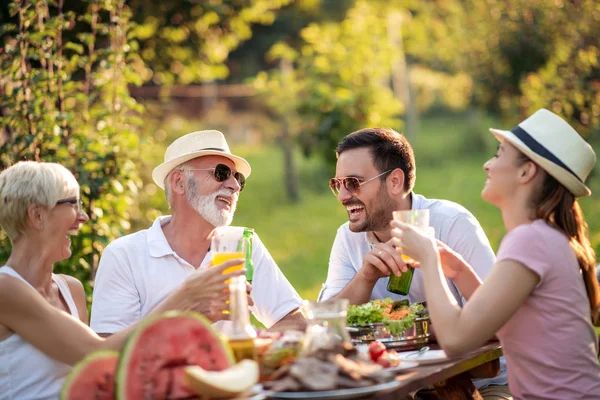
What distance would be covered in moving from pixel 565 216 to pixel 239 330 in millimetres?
1411

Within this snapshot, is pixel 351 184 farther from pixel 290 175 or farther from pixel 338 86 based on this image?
pixel 290 175

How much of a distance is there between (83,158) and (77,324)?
3278mm

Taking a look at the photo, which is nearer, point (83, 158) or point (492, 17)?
point (83, 158)

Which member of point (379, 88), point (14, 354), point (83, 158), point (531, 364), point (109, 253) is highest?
point (379, 88)

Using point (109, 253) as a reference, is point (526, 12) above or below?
above

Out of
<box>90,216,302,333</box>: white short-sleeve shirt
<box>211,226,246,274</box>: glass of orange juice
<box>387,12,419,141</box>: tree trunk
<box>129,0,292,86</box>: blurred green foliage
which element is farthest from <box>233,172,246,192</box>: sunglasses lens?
<box>387,12,419,141</box>: tree trunk

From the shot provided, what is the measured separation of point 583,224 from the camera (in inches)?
136

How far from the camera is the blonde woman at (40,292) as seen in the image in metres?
3.27

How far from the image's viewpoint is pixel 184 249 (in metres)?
4.58

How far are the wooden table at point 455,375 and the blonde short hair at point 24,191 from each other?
5.31ft

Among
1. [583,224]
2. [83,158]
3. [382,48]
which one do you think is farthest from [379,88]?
[583,224]

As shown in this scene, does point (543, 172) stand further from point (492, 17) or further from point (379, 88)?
point (492, 17)

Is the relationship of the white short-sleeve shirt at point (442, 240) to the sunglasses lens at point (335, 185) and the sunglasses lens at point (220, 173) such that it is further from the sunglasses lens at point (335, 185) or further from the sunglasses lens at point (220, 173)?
the sunglasses lens at point (220, 173)

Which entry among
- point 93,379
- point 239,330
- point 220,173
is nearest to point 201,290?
point 239,330
